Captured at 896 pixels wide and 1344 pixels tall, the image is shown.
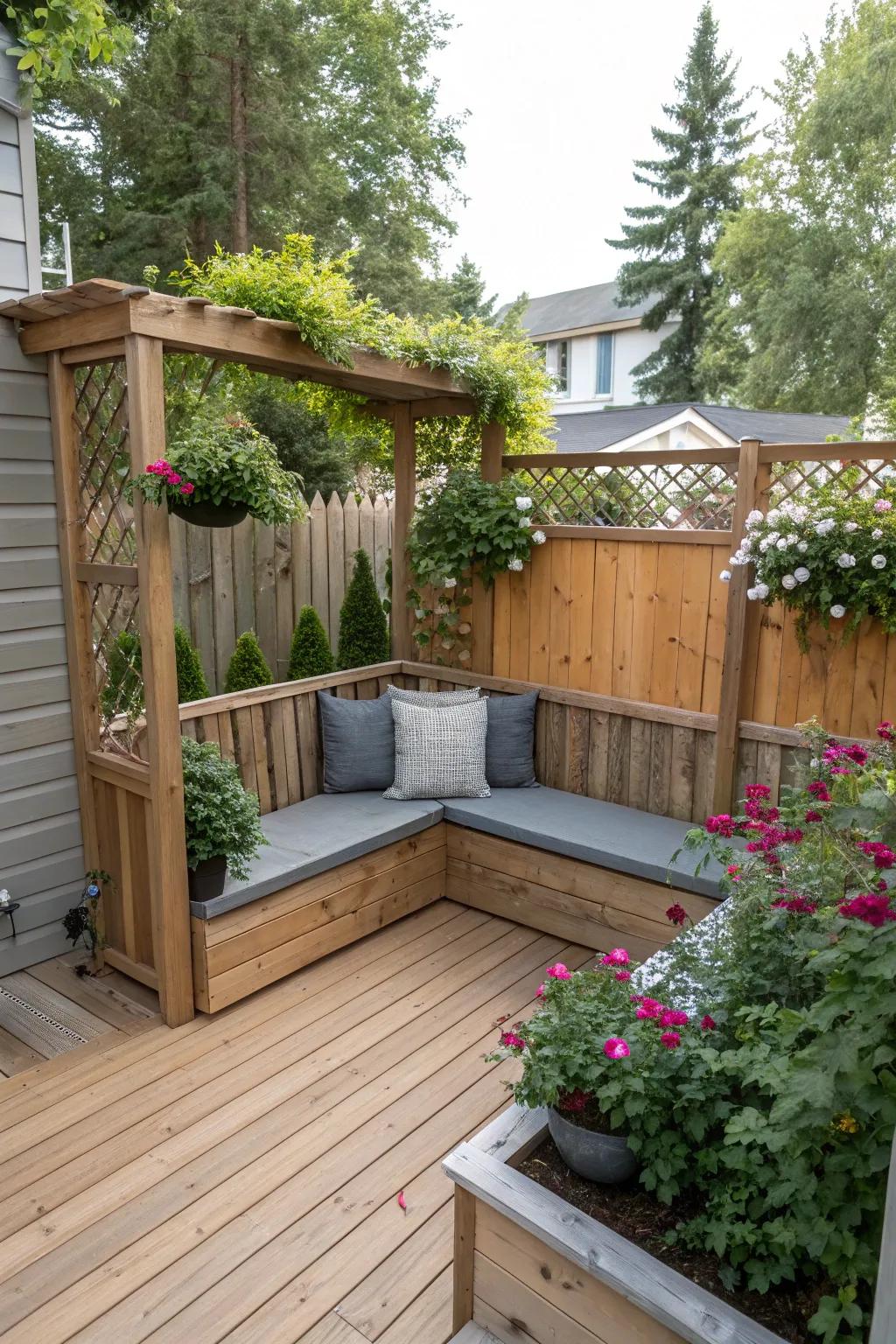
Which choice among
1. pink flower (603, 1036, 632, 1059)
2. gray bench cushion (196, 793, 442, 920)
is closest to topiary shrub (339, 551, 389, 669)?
gray bench cushion (196, 793, 442, 920)

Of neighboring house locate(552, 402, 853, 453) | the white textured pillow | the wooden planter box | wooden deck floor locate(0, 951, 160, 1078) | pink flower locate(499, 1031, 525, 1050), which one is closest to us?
the wooden planter box

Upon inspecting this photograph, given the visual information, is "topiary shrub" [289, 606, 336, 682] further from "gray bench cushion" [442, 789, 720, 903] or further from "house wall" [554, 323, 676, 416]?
"house wall" [554, 323, 676, 416]

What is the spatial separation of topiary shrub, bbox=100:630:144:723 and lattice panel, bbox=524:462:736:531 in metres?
1.81

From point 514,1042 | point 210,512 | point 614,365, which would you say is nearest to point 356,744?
point 210,512

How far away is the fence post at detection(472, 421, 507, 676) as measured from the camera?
3982 mm

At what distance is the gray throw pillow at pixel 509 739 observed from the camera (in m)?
3.88

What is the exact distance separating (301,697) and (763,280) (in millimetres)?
13545

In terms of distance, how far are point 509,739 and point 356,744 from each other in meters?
0.67

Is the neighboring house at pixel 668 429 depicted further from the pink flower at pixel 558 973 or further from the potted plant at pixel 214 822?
the pink flower at pixel 558 973

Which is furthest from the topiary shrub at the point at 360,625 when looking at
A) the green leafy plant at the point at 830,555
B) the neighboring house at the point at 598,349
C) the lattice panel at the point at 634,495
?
the neighboring house at the point at 598,349

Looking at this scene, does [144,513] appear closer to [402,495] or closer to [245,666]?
[245,666]

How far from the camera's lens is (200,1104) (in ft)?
8.38

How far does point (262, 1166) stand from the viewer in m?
2.32

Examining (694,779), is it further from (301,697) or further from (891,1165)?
(891,1165)
